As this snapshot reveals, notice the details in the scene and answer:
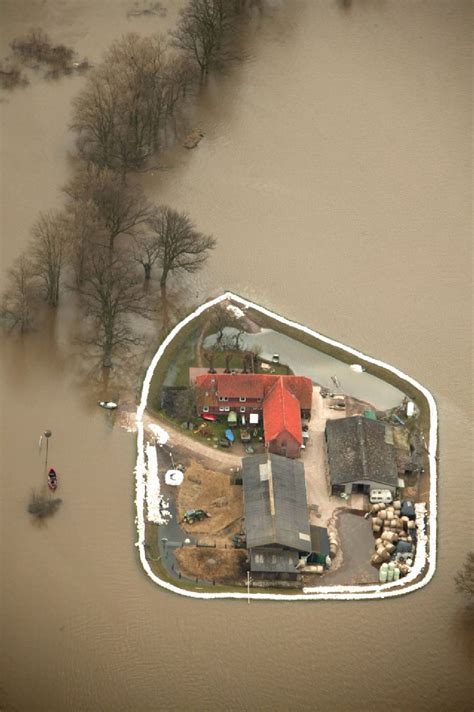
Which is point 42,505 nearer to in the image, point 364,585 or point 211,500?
point 211,500

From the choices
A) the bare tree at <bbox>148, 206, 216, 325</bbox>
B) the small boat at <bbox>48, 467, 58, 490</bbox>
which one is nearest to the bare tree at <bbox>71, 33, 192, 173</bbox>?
the bare tree at <bbox>148, 206, 216, 325</bbox>

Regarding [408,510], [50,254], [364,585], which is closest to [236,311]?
[50,254]

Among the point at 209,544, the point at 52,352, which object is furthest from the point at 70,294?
the point at 209,544

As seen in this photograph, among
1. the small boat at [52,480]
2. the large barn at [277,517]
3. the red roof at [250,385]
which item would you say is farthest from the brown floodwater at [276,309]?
the red roof at [250,385]

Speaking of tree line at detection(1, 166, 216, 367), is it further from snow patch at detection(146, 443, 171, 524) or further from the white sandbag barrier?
snow patch at detection(146, 443, 171, 524)

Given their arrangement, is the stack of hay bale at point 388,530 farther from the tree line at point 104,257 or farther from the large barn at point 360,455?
the tree line at point 104,257
